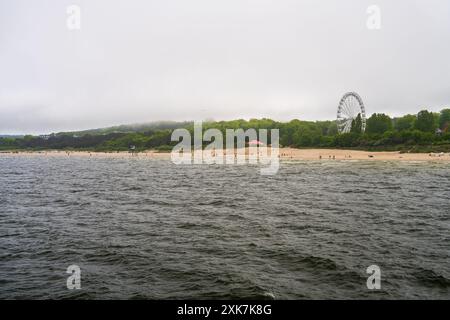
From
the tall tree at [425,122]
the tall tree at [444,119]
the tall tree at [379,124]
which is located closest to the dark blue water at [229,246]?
the tall tree at [425,122]

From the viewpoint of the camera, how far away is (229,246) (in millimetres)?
20047

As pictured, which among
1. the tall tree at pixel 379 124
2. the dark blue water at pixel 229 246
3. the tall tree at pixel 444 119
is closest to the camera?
the dark blue water at pixel 229 246

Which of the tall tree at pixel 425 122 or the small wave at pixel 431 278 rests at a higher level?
the tall tree at pixel 425 122

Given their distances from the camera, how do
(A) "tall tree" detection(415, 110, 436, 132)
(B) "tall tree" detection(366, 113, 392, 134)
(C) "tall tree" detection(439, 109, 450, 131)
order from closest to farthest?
(A) "tall tree" detection(415, 110, 436, 132) < (B) "tall tree" detection(366, 113, 392, 134) < (C) "tall tree" detection(439, 109, 450, 131)

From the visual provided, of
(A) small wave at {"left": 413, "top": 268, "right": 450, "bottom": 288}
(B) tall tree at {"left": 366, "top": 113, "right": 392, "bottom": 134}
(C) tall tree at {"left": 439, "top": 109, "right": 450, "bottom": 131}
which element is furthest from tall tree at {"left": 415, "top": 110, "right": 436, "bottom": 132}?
(A) small wave at {"left": 413, "top": 268, "right": 450, "bottom": 288}

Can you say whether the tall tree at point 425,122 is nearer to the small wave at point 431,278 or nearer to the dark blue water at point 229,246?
the dark blue water at point 229,246

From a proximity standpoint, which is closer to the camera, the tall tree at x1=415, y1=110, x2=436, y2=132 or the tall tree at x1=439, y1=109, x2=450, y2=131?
the tall tree at x1=415, y1=110, x2=436, y2=132

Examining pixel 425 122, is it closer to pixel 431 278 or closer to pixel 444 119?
pixel 444 119

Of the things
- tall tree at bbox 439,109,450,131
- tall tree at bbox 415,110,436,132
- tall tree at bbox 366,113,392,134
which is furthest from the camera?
tall tree at bbox 439,109,450,131

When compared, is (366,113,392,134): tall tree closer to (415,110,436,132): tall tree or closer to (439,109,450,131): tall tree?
(415,110,436,132): tall tree

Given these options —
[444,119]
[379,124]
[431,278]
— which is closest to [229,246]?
[431,278]

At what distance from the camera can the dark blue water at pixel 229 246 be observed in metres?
14.6

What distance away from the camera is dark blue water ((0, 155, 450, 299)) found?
575 inches
